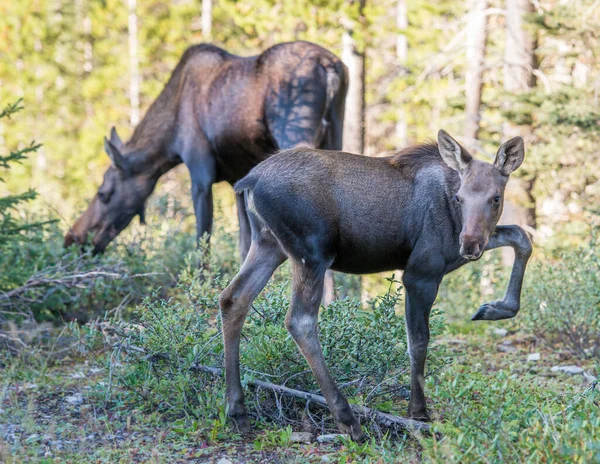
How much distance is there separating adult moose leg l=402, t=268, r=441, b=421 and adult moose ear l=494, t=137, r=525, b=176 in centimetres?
85

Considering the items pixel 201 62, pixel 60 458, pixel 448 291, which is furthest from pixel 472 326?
pixel 60 458

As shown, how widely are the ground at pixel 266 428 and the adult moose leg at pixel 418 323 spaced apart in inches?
4.3

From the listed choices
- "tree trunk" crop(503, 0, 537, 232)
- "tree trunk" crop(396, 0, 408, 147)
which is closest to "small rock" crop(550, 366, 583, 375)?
"tree trunk" crop(503, 0, 537, 232)

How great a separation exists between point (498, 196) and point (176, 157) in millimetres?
5618

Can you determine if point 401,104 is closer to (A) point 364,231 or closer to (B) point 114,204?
(B) point 114,204

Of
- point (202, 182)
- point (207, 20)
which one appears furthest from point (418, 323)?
point (207, 20)

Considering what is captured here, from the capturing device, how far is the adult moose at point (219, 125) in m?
8.25

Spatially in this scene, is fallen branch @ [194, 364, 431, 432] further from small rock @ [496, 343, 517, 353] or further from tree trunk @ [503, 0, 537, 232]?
tree trunk @ [503, 0, 537, 232]

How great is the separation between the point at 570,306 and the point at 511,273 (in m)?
2.35

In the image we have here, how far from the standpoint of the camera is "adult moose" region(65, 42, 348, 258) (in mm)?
8250

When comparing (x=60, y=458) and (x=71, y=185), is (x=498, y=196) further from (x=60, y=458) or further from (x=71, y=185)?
(x=71, y=185)

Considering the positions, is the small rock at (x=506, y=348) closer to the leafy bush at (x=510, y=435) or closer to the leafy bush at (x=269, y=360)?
the leafy bush at (x=269, y=360)

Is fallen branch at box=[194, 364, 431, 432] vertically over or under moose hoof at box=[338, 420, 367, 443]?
over

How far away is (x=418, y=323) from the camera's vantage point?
5023mm
